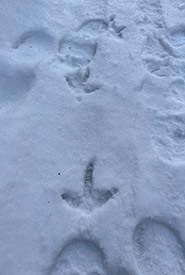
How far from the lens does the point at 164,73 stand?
1.20 m

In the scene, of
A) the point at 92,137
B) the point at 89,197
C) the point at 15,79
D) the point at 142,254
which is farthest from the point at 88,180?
the point at 15,79

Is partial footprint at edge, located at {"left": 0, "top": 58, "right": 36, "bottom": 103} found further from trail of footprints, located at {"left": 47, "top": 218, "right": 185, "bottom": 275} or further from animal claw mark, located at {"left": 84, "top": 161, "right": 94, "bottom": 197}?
trail of footprints, located at {"left": 47, "top": 218, "right": 185, "bottom": 275}

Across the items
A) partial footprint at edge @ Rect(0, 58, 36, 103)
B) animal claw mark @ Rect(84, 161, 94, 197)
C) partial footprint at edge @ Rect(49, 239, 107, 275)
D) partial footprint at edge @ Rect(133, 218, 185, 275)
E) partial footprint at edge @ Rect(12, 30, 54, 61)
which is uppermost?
partial footprint at edge @ Rect(12, 30, 54, 61)

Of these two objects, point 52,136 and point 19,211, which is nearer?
point 19,211

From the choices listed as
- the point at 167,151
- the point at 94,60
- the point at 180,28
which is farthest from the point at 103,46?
the point at 167,151

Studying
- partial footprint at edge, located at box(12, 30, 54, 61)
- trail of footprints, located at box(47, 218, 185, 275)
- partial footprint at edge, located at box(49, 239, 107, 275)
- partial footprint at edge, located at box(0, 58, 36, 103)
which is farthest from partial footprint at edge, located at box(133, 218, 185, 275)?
partial footprint at edge, located at box(12, 30, 54, 61)

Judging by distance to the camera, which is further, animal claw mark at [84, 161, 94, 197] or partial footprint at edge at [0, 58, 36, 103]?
partial footprint at edge at [0, 58, 36, 103]

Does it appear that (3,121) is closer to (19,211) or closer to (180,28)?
(19,211)

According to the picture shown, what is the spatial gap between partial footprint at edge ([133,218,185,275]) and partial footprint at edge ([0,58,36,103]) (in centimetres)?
66

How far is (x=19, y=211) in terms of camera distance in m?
0.93

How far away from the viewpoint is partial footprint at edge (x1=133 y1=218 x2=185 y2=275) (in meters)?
0.89

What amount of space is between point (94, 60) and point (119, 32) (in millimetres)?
193

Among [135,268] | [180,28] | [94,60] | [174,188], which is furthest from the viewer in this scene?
[180,28]

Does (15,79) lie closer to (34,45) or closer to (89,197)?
(34,45)
